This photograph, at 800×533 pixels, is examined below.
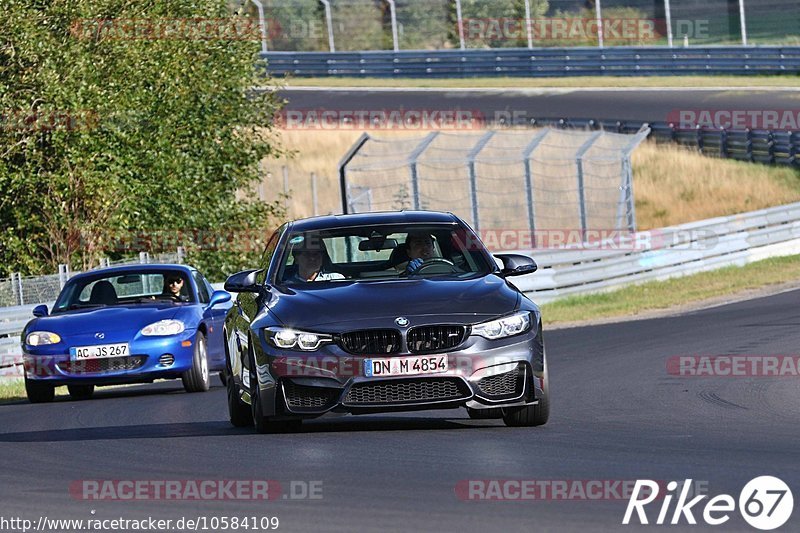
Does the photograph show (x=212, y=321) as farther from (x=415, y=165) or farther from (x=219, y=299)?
(x=415, y=165)

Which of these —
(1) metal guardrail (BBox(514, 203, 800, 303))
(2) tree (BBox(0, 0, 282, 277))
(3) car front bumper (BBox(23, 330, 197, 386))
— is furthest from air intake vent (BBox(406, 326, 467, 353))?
(2) tree (BBox(0, 0, 282, 277))

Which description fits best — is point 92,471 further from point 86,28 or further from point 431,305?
point 86,28

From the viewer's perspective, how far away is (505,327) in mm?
9562

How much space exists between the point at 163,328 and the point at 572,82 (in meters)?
37.3

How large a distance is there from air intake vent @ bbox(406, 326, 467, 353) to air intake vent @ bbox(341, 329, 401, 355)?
0.09 metres

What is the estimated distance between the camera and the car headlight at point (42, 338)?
15047 millimetres

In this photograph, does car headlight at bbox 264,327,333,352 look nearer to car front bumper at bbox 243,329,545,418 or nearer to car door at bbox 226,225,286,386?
car front bumper at bbox 243,329,545,418

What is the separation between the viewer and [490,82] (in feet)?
172

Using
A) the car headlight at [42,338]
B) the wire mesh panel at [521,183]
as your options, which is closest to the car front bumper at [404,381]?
the car headlight at [42,338]

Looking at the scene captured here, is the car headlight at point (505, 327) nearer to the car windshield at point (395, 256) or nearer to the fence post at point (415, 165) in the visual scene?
the car windshield at point (395, 256)

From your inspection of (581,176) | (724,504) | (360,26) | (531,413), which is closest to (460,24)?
(360,26)

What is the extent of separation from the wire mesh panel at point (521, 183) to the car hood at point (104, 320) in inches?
469

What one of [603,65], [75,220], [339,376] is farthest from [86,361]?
[603,65]

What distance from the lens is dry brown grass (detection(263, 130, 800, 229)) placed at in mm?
38594
